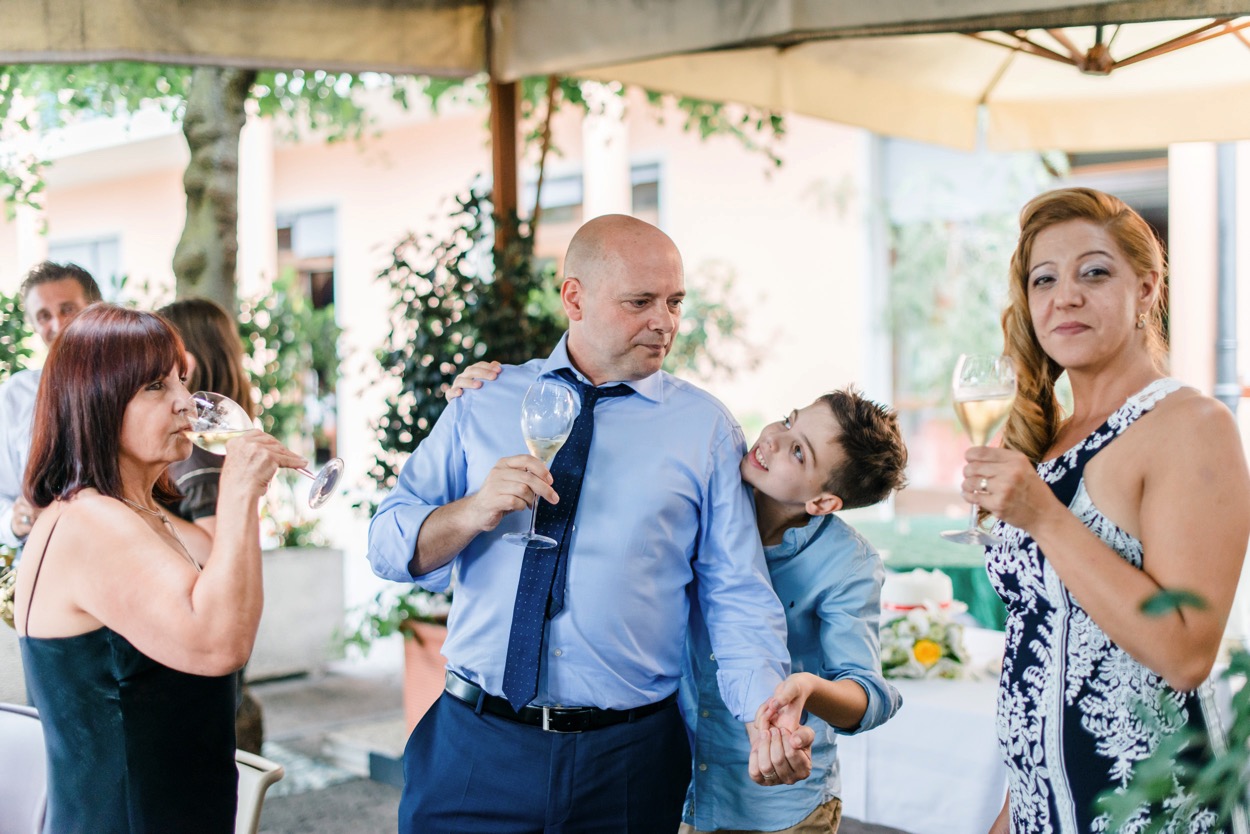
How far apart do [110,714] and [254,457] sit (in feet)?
1.53

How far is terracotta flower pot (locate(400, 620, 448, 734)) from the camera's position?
15.3ft

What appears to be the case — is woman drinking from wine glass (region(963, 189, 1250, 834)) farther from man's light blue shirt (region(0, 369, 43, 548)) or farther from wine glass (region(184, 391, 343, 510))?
man's light blue shirt (region(0, 369, 43, 548))

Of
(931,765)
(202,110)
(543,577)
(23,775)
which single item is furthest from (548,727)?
(202,110)

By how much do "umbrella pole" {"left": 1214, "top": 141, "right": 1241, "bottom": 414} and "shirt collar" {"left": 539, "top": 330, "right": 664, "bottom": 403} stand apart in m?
4.94

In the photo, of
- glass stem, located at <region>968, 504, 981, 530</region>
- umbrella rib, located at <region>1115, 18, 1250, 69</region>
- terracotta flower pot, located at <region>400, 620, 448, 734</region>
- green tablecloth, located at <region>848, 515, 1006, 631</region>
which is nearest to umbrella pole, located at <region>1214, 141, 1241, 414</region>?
green tablecloth, located at <region>848, 515, 1006, 631</region>

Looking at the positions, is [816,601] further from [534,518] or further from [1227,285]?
[1227,285]

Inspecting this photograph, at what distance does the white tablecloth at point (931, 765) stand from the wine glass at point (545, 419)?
4.06 ft

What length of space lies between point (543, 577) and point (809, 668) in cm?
54

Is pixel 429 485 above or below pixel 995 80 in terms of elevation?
below

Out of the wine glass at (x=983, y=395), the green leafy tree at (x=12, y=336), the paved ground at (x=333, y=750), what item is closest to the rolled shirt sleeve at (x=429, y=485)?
the wine glass at (x=983, y=395)

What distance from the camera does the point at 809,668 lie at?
223 centimetres

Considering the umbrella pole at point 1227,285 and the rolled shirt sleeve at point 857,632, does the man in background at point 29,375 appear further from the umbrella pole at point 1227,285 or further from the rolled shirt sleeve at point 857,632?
the umbrella pole at point 1227,285

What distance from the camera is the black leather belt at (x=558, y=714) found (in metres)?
2.13

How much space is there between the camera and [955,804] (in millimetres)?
2781
